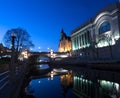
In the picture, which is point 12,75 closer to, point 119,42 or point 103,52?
point 119,42

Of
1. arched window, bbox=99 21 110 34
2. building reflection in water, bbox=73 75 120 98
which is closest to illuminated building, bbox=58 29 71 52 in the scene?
arched window, bbox=99 21 110 34

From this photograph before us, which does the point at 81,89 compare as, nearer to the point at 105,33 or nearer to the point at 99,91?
the point at 99,91

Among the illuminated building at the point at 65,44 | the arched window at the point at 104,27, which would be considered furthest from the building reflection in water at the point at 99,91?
the illuminated building at the point at 65,44

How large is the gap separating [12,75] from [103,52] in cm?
6430

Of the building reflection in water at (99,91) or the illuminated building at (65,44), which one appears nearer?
the building reflection in water at (99,91)

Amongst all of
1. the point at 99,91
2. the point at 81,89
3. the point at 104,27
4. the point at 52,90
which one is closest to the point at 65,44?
the point at 104,27

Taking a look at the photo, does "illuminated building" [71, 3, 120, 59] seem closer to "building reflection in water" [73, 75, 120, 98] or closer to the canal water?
the canal water

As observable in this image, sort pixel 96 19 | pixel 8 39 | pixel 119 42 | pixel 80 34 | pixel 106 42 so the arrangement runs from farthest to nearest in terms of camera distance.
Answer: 1. pixel 80 34
2. pixel 96 19
3. pixel 106 42
4. pixel 8 39
5. pixel 119 42

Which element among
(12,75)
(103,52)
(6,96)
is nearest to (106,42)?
(103,52)

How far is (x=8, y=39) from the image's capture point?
76188 millimetres

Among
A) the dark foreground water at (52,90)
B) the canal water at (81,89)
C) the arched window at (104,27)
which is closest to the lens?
the canal water at (81,89)

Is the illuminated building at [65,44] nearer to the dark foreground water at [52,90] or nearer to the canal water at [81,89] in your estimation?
the canal water at [81,89]

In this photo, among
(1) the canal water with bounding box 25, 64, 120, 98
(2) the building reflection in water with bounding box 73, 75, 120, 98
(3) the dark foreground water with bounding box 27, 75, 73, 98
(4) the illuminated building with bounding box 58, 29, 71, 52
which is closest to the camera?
(2) the building reflection in water with bounding box 73, 75, 120, 98

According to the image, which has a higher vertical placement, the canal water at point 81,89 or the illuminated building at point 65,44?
Result: the illuminated building at point 65,44
